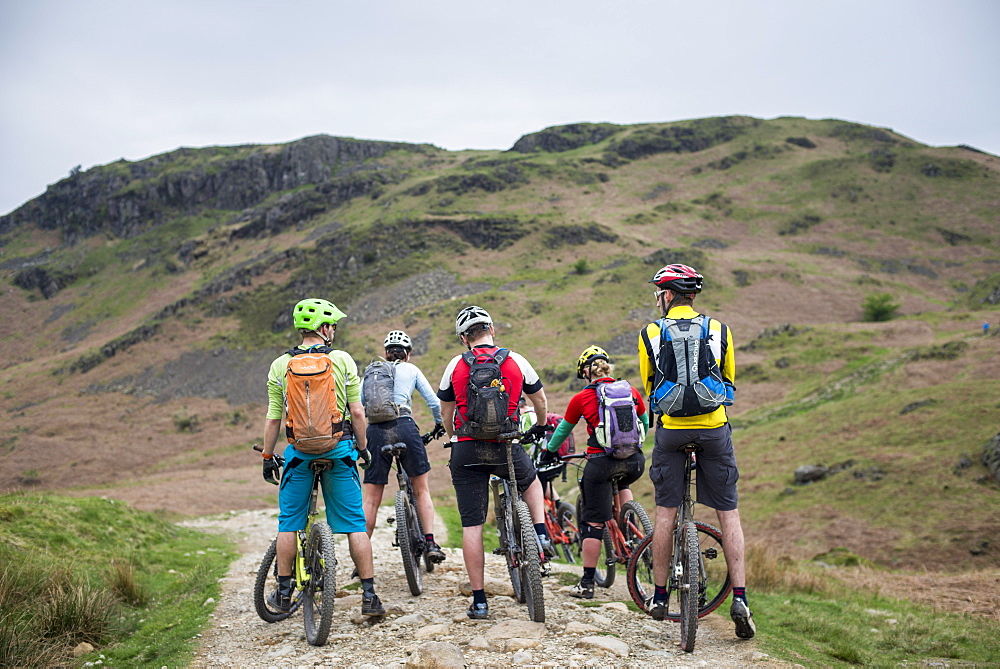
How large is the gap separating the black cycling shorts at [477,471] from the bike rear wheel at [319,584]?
1169 millimetres

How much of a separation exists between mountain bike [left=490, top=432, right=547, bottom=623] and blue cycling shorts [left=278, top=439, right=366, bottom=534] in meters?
1.26

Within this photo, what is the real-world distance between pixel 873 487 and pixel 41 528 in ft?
60.2

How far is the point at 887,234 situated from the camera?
87.9 metres

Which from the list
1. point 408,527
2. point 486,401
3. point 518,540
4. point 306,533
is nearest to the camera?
point 486,401

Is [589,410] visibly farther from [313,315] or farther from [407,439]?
[313,315]

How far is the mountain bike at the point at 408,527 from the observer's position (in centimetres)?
674

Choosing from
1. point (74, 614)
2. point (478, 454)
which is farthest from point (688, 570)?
point (74, 614)

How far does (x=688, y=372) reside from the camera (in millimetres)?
4820

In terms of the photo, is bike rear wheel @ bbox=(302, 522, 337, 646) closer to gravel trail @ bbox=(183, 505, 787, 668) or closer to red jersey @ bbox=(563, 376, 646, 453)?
gravel trail @ bbox=(183, 505, 787, 668)

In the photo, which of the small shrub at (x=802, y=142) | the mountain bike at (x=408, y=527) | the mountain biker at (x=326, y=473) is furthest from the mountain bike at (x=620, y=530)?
the small shrub at (x=802, y=142)

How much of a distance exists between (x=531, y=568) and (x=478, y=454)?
1041 mm

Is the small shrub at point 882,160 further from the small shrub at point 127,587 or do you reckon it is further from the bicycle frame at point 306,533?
the small shrub at point 127,587

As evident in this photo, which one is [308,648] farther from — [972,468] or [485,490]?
[972,468]

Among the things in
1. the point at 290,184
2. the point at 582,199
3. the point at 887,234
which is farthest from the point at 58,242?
the point at 887,234
